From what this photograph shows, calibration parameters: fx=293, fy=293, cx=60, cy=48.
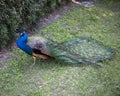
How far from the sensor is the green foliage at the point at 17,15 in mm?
5715

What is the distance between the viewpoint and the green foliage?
5715 mm

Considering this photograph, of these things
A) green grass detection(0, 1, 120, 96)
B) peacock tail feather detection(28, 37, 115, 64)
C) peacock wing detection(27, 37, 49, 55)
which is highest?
peacock wing detection(27, 37, 49, 55)

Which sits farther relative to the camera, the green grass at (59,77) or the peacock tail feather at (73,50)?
the peacock tail feather at (73,50)

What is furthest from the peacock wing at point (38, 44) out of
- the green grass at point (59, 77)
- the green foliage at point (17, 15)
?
the green foliage at point (17, 15)

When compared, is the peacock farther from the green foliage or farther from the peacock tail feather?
the green foliage

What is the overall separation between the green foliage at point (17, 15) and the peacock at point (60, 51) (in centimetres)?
58

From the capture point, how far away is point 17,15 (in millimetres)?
6098

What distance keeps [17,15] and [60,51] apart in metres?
1.40

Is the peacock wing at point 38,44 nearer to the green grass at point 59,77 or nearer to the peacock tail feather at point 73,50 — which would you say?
the peacock tail feather at point 73,50

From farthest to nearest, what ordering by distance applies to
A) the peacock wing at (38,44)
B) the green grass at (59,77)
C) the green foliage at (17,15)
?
the green foliage at (17,15), the peacock wing at (38,44), the green grass at (59,77)

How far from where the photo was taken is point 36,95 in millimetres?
4633

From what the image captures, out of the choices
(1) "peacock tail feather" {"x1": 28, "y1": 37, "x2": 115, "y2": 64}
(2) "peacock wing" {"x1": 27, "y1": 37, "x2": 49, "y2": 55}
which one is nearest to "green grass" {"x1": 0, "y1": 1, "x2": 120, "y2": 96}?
(1) "peacock tail feather" {"x1": 28, "y1": 37, "x2": 115, "y2": 64}

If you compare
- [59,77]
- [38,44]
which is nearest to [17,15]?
[38,44]

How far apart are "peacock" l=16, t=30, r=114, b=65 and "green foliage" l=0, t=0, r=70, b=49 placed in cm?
58
